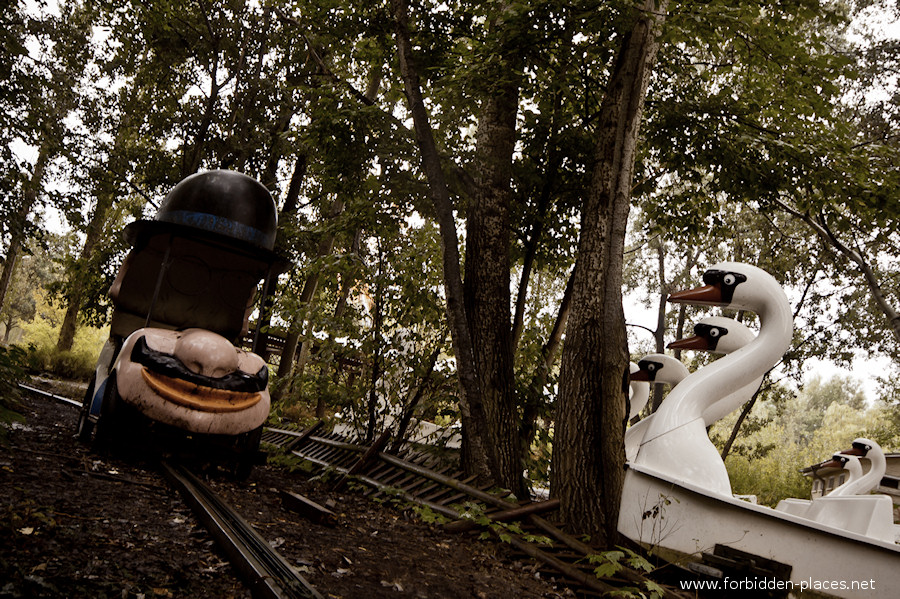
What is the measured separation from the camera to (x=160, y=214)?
6.30 metres

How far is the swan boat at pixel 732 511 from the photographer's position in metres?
3.68

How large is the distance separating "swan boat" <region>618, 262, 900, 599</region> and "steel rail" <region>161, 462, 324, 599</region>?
2600 millimetres

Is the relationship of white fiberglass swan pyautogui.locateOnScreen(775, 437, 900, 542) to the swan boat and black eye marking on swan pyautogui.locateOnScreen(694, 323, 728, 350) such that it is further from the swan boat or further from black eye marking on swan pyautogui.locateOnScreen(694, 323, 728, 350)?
black eye marking on swan pyautogui.locateOnScreen(694, 323, 728, 350)

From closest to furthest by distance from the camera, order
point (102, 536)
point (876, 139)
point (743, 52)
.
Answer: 1. point (102, 536)
2. point (743, 52)
3. point (876, 139)

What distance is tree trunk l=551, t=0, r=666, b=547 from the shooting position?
5.45 metres

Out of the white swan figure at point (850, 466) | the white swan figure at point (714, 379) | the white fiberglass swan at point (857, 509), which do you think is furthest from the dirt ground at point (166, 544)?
the white swan figure at point (850, 466)

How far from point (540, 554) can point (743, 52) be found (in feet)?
20.4

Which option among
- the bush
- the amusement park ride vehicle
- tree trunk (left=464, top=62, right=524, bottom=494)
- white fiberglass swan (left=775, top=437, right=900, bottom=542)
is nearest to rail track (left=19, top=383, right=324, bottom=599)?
the amusement park ride vehicle

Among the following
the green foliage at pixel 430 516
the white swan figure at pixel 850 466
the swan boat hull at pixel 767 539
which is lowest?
the green foliage at pixel 430 516

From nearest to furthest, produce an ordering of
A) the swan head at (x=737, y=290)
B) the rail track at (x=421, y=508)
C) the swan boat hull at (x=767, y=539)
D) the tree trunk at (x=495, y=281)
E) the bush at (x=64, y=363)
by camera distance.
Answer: the rail track at (x=421, y=508) → the swan boat hull at (x=767, y=539) → the swan head at (x=737, y=290) → the tree trunk at (x=495, y=281) → the bush at (x=64, y=363)

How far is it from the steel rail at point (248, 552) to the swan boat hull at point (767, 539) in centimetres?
274

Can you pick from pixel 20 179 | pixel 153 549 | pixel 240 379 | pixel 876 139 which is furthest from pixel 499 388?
pixel 876 139

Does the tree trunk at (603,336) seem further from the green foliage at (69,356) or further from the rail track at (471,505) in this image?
the green foliage at (69,356)

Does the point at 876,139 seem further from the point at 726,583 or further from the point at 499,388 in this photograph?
the point at 726,583
